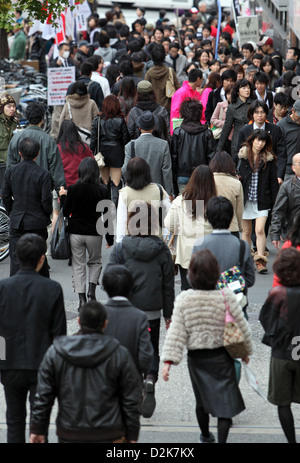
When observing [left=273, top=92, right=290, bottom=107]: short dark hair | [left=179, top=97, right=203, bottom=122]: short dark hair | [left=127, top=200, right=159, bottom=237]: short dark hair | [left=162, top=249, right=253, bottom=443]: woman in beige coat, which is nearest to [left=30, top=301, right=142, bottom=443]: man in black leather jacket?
[left=162, top=249, right=253, bottom=443]: woman in beige coat

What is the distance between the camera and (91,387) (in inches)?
Result: 176

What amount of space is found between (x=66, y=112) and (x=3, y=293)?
23.6 ft

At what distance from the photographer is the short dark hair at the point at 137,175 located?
7195 mm

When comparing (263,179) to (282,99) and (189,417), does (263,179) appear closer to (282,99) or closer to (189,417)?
(282,99)

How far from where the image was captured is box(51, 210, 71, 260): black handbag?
866 centimetres

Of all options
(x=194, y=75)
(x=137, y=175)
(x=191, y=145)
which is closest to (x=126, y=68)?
(x=194, y=75)

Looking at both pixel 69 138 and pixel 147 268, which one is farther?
pixel 69 138

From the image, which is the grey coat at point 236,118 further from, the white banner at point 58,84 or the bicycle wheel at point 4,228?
the white banner at point 58,84

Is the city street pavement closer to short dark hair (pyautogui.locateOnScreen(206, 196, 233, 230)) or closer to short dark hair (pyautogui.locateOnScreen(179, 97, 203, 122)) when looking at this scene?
short dark hair (pyautogui.locateOnScreen(206, 196, 233, 230))

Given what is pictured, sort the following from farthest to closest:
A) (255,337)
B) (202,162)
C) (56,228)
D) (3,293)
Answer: (202,162) < (56,228) < (255,337) < (3,293)

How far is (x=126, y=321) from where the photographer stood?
17.0ft

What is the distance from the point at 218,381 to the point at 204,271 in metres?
0.71

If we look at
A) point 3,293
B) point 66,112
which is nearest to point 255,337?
point 3,293
